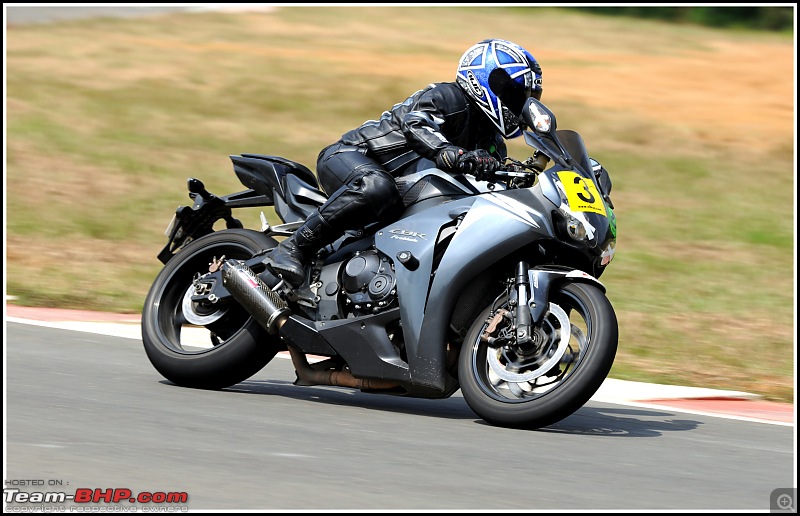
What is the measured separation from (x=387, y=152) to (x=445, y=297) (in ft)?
3.25

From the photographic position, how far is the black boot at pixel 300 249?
698cm

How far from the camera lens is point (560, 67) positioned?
1113 inches

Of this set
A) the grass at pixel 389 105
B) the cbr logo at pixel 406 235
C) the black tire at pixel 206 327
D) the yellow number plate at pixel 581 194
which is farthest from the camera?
the grass at pixel 389 105

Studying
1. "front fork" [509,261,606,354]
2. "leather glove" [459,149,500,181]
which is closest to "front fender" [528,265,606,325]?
"front fork" [509,261,606,354]

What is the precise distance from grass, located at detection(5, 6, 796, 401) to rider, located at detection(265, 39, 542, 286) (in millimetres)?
2660

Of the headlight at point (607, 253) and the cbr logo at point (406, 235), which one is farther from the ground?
the headlight at point (607, 253)

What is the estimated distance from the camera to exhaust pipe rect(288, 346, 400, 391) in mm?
6809

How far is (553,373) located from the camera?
6.32 metres

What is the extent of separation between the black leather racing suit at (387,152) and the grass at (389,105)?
2649 mm

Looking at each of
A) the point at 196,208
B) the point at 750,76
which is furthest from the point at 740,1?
the point at 196,208

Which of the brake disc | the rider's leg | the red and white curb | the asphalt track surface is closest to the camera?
the asphalt track surface

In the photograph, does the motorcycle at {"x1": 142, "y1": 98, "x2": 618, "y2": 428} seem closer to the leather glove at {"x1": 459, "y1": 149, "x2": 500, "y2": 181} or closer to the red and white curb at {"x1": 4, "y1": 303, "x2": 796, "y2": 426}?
the leather glove at {"x1": 459, "y1": 149, "x2": 500, "y2": 181}

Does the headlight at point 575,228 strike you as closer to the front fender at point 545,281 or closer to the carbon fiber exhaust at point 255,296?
the front fender at point 545,281

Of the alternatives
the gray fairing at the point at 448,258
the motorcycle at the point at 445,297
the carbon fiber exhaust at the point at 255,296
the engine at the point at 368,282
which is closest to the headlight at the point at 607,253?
the motorcycle at the point at 445,297
